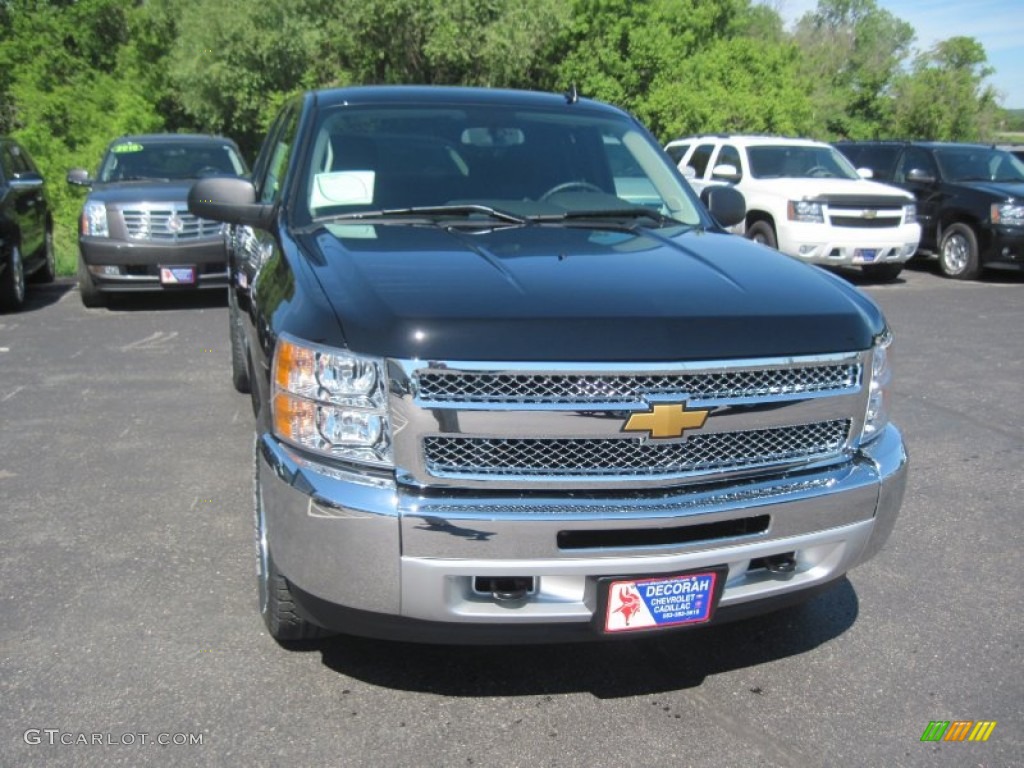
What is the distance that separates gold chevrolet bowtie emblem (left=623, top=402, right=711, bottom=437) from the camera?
9.18 feet

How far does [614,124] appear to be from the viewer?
16.0 ft

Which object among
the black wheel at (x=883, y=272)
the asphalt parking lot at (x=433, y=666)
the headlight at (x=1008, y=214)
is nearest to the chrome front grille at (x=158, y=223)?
the asphalt parking lot at (x=433, y=666)

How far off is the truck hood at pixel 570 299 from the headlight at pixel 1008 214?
11.1 m

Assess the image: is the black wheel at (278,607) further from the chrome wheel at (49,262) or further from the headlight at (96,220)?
the chrome wheel at (49,262)

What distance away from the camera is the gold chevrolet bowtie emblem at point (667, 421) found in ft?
9.18

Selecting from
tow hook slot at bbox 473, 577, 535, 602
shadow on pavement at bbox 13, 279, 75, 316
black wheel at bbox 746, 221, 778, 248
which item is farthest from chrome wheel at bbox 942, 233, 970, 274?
tow hook slot at bbox 473, 577, 535, 602

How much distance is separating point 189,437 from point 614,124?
2.97 meters

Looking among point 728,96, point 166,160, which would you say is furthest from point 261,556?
point 728,96

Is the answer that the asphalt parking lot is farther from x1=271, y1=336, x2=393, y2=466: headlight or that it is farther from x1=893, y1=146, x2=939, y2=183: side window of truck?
x1=893, y1=146, x2=939, y2=183: side window of truck

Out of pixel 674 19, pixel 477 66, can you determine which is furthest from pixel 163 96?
pixel 674 19

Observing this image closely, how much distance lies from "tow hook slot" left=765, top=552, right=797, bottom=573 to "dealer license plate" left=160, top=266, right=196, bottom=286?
827 centimetres

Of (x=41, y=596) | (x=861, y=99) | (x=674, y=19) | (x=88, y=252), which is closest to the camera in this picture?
(x=41, y=596)

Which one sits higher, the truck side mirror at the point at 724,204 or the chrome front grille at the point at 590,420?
the truck side mirror at the point at 724,204

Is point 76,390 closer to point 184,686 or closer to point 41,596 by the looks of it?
point 41,596
